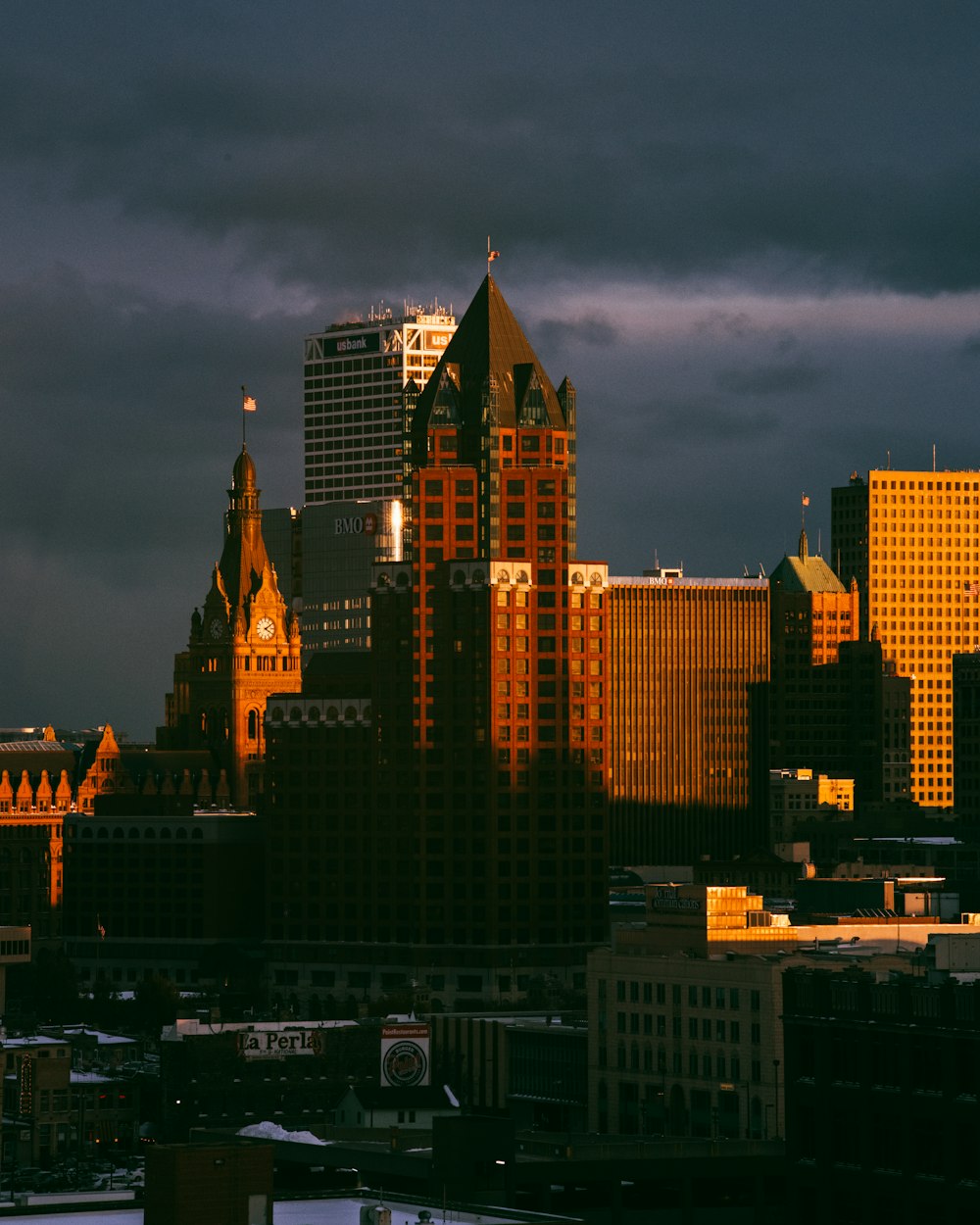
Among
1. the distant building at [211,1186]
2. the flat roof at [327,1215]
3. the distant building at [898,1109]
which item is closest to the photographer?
the distant building at [211,1186]

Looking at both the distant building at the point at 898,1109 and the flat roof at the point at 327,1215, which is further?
the distant building at the point at 898,1109

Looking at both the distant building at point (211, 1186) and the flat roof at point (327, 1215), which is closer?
the distant building at point (211, 1186)

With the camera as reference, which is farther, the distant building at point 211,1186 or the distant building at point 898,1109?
the distant building at point 898,1109

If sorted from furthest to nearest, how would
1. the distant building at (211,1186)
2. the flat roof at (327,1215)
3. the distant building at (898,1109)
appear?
the distant building at (898,1109), the flat roof at (327,1215), the distant building at (211,1186)

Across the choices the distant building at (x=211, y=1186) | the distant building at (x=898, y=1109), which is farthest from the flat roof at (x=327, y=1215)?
the distant building at (x=898, y=1109)

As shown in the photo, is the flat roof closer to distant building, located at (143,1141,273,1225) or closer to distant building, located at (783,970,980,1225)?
distant building, located at (143,1141,273,1225)

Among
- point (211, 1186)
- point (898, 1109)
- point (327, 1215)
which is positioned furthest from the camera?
point (898, 1109)

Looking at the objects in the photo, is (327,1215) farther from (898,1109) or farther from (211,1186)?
(898,1109)

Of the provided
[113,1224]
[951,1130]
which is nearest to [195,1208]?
[113,1224]

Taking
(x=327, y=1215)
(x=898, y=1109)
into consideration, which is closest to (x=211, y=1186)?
(x=327, y=1215)

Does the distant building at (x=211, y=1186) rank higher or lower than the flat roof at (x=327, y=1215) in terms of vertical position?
higher

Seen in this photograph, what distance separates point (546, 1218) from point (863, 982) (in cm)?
4524

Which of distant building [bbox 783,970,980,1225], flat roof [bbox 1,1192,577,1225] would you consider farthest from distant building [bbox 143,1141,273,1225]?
distant building [bbox 783,970,980,1225]

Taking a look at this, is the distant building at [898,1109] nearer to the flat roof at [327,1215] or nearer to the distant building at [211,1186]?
the flat roof at [327,1215]
